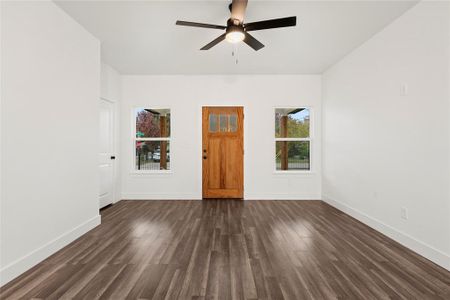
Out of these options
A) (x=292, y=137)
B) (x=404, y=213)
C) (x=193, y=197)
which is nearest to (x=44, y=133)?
(x=193, y=197)

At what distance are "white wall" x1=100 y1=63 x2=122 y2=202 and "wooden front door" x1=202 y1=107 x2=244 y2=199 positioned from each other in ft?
6.21

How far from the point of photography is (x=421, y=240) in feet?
8.29

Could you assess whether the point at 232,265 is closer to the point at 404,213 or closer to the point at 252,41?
the point at 404,213

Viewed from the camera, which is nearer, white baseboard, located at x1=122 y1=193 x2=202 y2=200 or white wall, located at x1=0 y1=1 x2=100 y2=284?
white wall, located at x1=0 y1=1 x2=100 y2=284

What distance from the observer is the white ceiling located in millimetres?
2631

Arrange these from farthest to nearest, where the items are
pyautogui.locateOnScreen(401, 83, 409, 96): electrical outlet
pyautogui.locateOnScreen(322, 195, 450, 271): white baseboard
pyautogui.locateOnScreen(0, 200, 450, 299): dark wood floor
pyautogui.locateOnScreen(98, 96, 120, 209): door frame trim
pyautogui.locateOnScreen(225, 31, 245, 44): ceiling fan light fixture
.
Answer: pyautogui.locateOnScreen(98, 96, 120, 209): door frame trim → pyautogui.locateOnScreen(401, 83, 409, 96): electrical outlet → pyautogui.locateOnScreen(225, 31, 245, 44): ceiling fan light fixture → pyautogui.locateOnScreen(322, 195, 450, 271): white baseboard → pyautogui.locateOnScreen(0, 200, 450, 299): dark wood floor

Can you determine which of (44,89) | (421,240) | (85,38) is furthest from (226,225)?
(85,38)

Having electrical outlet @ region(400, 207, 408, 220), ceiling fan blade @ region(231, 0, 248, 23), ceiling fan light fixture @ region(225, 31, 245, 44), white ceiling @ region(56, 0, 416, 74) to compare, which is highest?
white ceiling @ region(56, 0, 416, 74)

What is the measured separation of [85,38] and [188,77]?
2285 mm

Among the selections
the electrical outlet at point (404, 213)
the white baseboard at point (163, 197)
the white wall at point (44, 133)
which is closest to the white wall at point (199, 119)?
the white baseboard at point (163, 197)

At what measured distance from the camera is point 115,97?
483 centimetres

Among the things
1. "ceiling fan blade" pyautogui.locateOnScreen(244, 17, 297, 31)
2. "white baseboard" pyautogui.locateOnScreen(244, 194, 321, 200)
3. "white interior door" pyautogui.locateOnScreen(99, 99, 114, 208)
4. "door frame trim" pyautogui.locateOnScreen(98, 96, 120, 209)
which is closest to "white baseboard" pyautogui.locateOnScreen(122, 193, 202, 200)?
"door frame trim" pyautogui.locateOnScreen(98, 96, 120, 209)

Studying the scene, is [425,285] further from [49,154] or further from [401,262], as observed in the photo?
[49,154]

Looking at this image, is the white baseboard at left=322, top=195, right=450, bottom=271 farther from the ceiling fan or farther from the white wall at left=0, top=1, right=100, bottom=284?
the white wall at left=0, top=1, right=100, bottom=284
